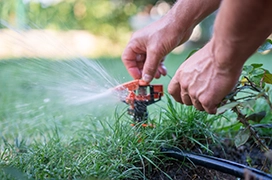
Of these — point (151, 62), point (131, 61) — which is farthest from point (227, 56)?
point (131, 61)

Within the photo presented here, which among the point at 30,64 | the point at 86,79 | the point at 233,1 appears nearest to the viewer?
the point at 233,1

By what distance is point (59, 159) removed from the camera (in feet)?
4.53

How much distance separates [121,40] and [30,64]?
4.01m

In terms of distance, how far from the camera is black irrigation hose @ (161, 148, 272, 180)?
1.17 metres

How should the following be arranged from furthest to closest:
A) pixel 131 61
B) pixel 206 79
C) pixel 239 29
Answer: pixel 131 61
pixel 206 79
pixel 239 29

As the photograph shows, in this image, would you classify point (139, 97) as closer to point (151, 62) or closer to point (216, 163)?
point (151, 62)

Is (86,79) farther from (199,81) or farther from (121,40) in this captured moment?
(121,40)

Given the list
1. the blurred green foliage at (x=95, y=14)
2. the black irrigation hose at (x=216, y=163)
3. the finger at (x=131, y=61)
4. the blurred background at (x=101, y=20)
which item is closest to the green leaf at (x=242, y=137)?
the black irrigation hose at (x=216, y=163)

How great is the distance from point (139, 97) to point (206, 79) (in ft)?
1.35

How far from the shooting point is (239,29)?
956 mm

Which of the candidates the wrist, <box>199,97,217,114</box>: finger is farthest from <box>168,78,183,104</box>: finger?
the wrist

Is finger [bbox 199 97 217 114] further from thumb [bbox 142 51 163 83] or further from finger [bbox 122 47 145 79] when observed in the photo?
finger [bbox 122 47 145 79]

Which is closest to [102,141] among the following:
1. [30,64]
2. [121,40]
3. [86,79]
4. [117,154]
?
[117,154]

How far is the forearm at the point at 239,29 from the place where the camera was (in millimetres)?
919
